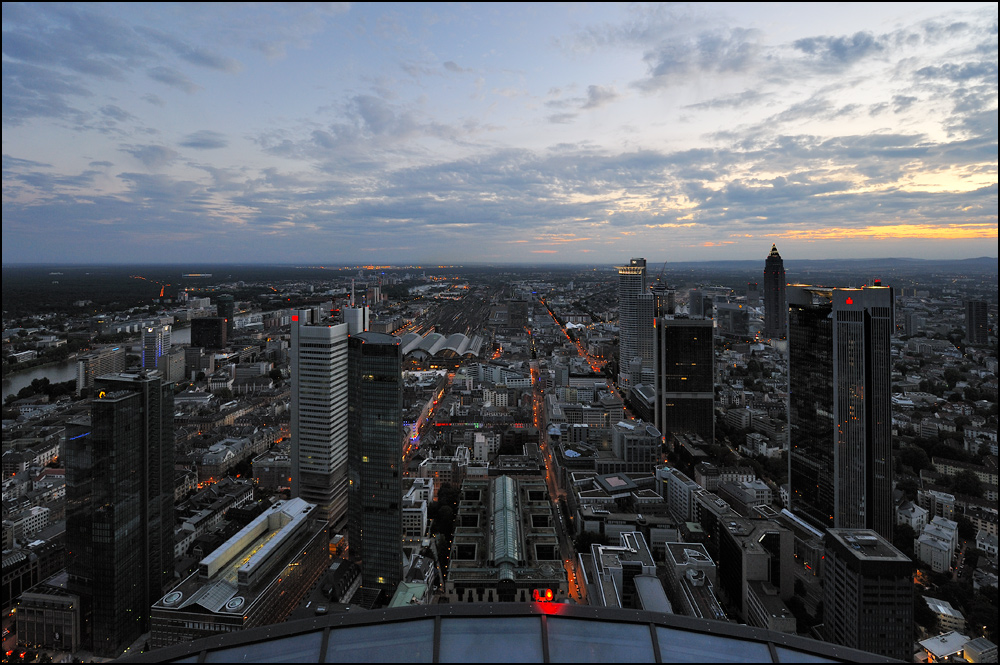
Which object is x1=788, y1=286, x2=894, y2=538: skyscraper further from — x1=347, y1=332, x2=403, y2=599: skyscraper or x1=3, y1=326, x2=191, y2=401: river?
x1=3, y1=326, x2=191, y2=401: river

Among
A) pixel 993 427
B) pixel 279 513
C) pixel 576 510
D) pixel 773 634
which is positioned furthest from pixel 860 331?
pixel 279 513

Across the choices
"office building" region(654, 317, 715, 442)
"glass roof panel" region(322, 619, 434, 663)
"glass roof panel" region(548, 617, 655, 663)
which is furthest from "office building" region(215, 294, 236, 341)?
"glass roof panel" region(548, 617, 655, 663)

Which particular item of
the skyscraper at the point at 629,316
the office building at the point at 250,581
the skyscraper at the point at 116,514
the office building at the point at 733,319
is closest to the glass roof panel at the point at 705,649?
the office building at the point at 250,581

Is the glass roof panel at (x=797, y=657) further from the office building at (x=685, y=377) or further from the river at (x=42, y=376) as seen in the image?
the river at (x=42, y=376)

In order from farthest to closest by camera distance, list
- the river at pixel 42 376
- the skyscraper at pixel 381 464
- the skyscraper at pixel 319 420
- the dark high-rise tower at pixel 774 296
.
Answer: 1. the dark high-rise tower at pixel 774 296
2. the river at pixel 42 376
3. the skyscraper at pixel 319 420
4. the skyscraper at pixel 381 464

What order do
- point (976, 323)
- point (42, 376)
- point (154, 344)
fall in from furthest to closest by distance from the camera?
point (154, 344), point (42, 376), point (976, 323)

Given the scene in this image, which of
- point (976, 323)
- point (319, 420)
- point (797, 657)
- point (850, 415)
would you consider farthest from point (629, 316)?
point (797, 657)

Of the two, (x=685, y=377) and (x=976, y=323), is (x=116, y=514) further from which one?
(x=976, y=323)
